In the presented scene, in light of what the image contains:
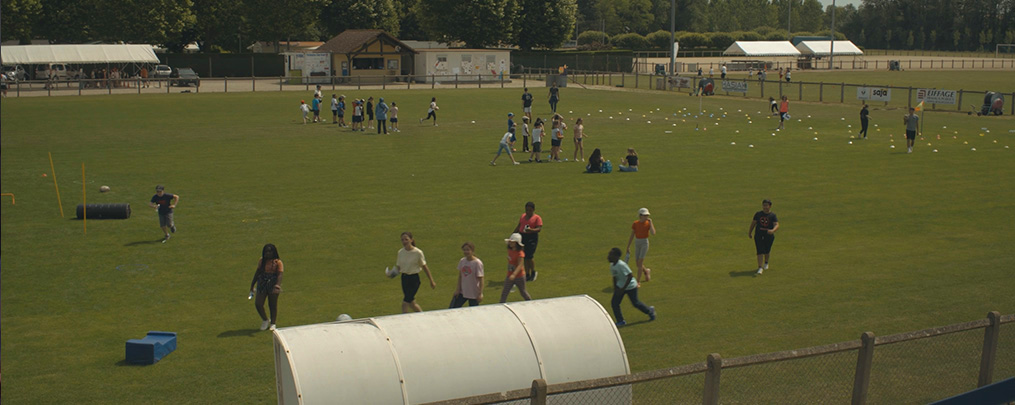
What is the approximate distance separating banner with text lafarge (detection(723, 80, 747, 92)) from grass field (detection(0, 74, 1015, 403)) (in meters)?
20.9

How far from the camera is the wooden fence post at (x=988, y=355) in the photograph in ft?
29.3

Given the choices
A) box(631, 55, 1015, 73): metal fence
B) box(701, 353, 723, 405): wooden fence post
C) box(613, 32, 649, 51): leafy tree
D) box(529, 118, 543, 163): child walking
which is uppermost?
box(613, 32, 649, 51): leafy tree

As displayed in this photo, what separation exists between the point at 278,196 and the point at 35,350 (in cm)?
A: 1253

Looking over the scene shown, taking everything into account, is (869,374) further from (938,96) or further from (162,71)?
(162,71)

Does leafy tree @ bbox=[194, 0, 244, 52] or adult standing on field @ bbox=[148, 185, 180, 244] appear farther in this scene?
leafy tree @ bbox=[194, 0, 244, 52]

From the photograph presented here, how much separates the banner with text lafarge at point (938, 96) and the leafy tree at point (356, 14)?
58.4 meters

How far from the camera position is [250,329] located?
13648 mm

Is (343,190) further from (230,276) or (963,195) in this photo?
(963,195)

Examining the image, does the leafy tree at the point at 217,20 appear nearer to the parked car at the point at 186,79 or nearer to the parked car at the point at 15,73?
the parked car at the point at 186,79

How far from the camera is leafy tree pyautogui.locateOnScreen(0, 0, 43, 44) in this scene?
243 feet

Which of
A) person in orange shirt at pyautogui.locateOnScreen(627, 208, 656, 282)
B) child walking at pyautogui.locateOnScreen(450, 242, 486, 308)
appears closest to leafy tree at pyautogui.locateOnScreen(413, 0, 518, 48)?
person in orange shirt at pyautogui.locateOnScreen(627, 208, 656, 282)

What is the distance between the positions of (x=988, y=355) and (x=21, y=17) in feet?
268

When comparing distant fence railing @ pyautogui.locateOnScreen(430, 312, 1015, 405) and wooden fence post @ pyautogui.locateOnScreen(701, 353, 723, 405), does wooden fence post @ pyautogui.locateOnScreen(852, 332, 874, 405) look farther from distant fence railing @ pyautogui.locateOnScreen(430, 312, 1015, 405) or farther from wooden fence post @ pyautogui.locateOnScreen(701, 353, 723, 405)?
wooden fence post @ pyautogui.locateOnScreen(701, 353, 723, 405)

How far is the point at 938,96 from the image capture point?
51.0 m
